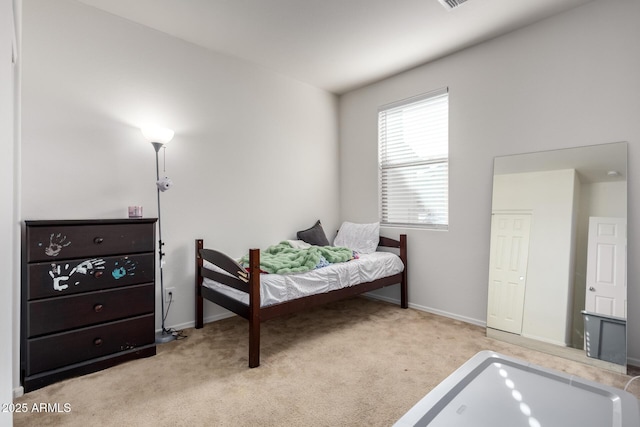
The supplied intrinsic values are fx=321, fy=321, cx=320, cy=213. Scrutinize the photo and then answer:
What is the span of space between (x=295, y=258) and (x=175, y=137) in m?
1.55

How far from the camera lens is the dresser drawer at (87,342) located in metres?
1.95

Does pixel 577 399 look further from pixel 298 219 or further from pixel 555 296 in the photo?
pixel 298 219

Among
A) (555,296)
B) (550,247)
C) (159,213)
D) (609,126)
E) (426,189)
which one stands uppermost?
(609,126)

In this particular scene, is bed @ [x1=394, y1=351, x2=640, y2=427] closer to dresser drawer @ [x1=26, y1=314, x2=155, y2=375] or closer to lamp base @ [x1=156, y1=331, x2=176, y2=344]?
dresser drawer @ [x1=26, y1=314, x2=155, y2=375]

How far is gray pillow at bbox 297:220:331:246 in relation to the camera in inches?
146

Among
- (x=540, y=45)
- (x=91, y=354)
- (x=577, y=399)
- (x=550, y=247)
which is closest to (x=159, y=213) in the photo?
(x=91, y=354)

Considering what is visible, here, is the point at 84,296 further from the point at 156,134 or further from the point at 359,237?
the point at 359,237

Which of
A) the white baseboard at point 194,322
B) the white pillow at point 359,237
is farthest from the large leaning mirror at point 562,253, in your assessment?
the white baseboard at point 194,322

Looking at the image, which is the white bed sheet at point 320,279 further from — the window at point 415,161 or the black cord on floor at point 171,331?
the window at point 415,161

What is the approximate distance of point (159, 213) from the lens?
2.79 metres

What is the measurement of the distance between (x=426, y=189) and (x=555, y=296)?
1.50m

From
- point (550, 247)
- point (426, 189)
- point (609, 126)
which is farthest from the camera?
point (426, 189)

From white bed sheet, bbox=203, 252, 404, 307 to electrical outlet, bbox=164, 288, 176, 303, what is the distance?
0.29 metres

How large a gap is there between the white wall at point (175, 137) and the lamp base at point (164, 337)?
16cm
